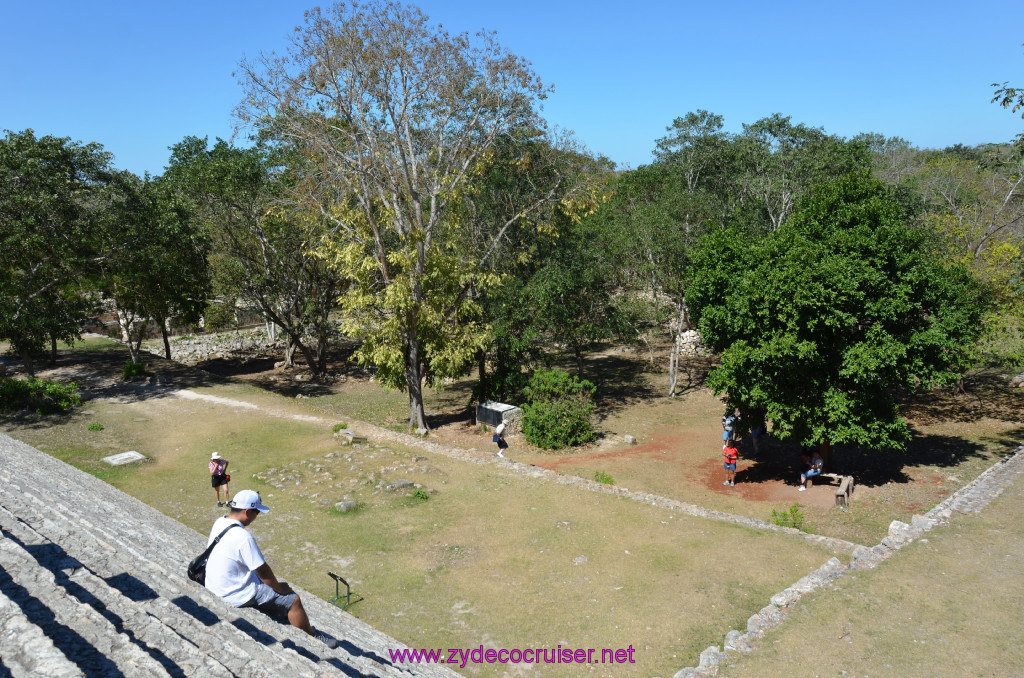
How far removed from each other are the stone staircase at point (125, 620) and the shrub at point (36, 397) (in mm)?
16315

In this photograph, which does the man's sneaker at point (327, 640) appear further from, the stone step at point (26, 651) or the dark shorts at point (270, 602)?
the stone step at point (26, 651)

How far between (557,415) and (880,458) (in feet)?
36.4

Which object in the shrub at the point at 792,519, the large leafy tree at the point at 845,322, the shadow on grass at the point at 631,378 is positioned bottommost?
the shrub at the point at 792,519

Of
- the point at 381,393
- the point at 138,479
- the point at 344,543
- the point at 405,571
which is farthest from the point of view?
the point at 381,393

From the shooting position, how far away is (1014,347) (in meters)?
21.3

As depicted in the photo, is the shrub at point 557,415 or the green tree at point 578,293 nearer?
the shrub at point 557,415

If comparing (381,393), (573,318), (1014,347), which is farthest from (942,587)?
(381,393)

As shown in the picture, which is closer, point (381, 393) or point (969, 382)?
point (969, 382)

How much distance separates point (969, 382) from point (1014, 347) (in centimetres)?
864

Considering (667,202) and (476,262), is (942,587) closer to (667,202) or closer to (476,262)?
(476,262)

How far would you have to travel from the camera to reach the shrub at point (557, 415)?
23.5 meters

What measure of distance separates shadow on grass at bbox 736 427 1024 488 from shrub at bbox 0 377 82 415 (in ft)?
84.5

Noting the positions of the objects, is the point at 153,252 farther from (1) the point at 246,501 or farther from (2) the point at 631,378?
(2) the point at 631,378

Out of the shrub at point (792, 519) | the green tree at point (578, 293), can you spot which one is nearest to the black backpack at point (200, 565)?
the shrub at point (792, 519)
